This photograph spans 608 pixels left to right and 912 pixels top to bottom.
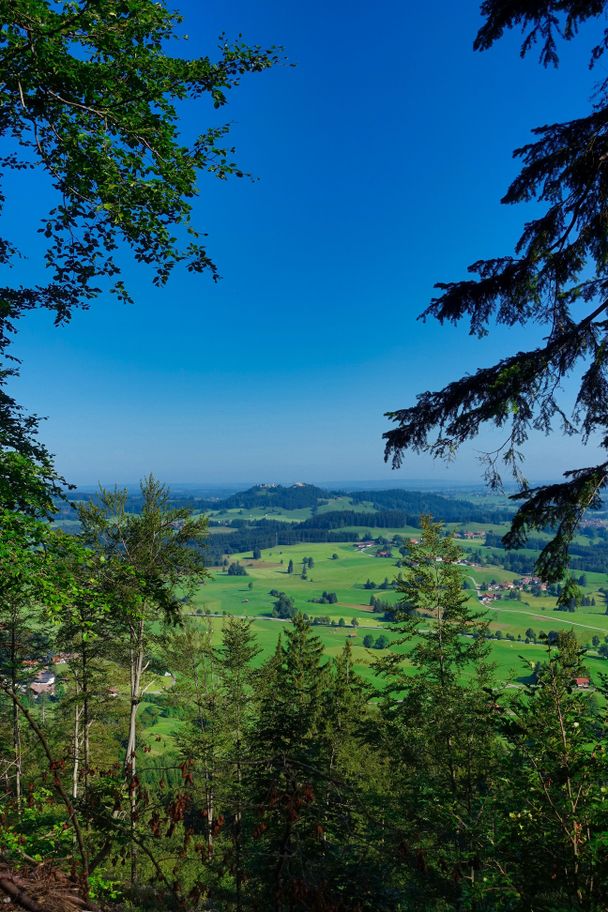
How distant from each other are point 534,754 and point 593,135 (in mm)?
8550

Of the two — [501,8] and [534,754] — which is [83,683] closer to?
[534,754]

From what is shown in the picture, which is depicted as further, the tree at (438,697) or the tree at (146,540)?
the tree at (146,540)

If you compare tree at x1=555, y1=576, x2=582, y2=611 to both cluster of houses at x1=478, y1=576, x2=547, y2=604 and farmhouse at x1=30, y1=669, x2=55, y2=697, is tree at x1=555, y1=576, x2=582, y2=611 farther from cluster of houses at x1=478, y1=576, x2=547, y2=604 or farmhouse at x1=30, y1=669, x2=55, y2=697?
cluster of houses at x1=478, y1=576, x2=547, y2=604

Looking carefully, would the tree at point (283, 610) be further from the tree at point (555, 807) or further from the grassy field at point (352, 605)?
the tree at point (555, 807)

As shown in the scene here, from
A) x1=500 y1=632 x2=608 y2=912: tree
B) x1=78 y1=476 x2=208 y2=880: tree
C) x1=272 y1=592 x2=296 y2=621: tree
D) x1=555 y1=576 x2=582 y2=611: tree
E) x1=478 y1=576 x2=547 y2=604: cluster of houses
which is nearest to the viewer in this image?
x1=500 y1=632 x2=608 y2=912: tree

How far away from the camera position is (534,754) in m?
6.73

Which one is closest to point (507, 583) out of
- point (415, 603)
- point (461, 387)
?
point (415, 603)

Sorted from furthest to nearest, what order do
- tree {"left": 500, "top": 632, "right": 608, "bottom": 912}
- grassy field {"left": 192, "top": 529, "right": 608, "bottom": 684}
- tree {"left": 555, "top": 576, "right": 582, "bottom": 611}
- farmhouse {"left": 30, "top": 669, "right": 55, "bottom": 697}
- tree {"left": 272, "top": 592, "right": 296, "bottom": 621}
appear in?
1. tree {"left": 272, "top": 592, "right": 296, "bottom": 621}
2. grassy field {"left": 192, "top": 529, "right": 608, "bottom": 684}
3. farmhouse {"left": 30, "top": 669, "right": 55, "bottom": 697}
4. tree {"left": 555, "top": 576, "right": 582, "bottom": 611}
5. tree {"left": 500, "top": 632, "right": 608, "bottom": 912}

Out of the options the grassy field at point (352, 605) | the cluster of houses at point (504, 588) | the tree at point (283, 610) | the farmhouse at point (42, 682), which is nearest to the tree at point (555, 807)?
the farmhouse at point (42, 682)

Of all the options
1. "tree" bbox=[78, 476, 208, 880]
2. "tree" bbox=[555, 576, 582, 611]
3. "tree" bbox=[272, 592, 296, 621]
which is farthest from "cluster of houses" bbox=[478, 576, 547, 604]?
"tree" bbox=[555, 576, 582, 611]

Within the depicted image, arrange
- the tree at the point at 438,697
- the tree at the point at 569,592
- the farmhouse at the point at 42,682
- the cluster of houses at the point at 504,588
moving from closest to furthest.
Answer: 1. the tree at the point at 569,592
2. the farmhouse at the point at 42,682
3. the tree at the point at 438,697
4. the cluster of houses at the point at 504,588

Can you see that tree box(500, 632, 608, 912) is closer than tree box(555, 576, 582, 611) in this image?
Yes

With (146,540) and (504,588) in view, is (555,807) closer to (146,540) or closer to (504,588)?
(146,540)

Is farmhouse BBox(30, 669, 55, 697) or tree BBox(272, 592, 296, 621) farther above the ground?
farmhouse BBox(30, 669, 55, 697)
